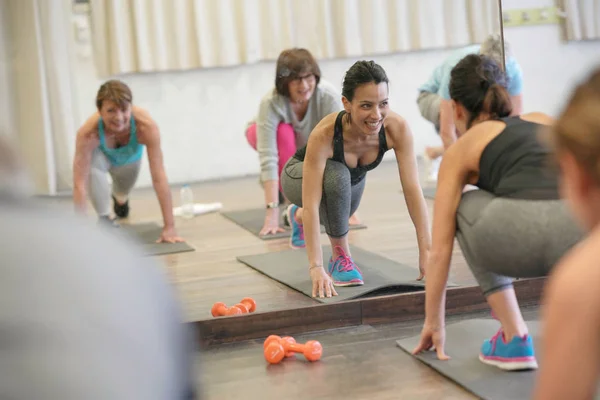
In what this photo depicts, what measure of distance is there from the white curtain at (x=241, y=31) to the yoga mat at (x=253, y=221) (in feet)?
5.25

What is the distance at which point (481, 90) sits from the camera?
83.8 inches

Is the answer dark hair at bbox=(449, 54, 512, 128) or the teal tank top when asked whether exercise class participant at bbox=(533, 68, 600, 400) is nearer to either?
dark hair at bbox=(449, 54, 512, 128)

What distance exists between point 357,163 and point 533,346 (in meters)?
0.93

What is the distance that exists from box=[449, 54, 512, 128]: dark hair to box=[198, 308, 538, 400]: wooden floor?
0.63m

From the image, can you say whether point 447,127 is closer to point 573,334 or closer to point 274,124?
point 274,124

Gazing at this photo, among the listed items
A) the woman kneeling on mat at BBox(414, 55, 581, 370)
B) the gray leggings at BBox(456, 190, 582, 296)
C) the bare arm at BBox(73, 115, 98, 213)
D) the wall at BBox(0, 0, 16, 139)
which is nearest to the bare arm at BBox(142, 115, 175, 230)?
the bare arm at BBox(73, 115, 98, 213)

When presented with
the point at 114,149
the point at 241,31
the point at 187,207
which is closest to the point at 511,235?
the point at 114,149

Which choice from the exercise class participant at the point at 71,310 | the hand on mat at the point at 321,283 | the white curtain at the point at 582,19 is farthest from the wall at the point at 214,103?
the exercise class participant at the point at 71,310

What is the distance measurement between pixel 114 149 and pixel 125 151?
54mm

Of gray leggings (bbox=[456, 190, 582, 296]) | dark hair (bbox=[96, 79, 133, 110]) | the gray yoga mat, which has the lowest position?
the gray yoga mat

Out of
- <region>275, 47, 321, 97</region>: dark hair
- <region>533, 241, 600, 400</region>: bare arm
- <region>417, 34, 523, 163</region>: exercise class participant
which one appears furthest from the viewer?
<region>275, 47, 321, 97</region>: dark hair

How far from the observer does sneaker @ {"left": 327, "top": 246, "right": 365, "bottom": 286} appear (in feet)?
9.66

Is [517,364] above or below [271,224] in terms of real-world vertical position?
below

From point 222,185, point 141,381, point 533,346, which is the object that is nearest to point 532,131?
point 533,346
